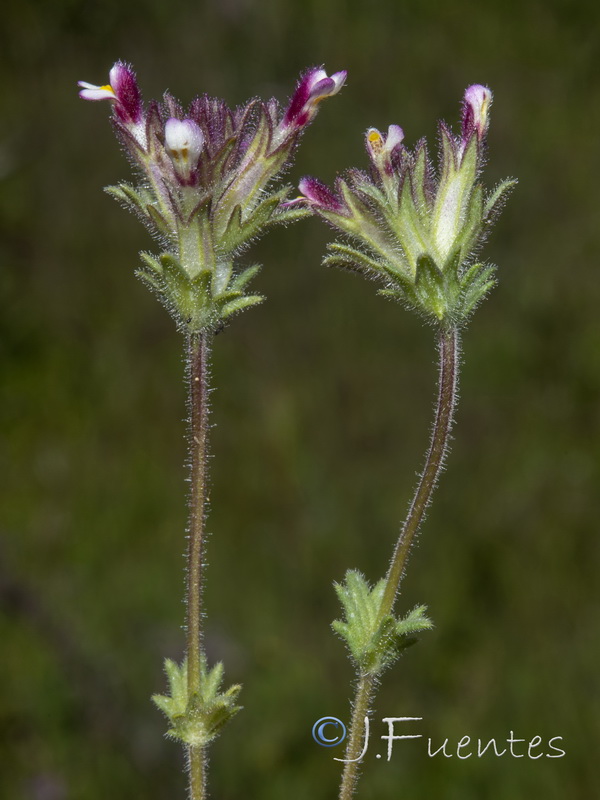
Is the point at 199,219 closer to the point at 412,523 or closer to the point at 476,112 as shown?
the point at 476,112

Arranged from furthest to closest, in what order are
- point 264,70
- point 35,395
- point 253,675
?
1. point 264,70
2. point 35,395
3. point 253,675

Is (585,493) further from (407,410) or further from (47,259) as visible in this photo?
(47,259)

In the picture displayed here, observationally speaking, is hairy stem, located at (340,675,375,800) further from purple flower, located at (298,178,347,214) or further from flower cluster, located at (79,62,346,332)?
purple flower, located at (298,178,347,214)

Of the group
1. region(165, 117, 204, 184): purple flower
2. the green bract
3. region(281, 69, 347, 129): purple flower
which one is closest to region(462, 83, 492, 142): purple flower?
region(281, 69, 347, 129): purple flower

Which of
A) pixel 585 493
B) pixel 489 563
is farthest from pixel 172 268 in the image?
pixel 585 493

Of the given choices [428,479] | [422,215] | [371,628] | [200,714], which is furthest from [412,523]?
[422,215]

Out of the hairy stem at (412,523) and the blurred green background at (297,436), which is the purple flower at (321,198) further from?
the blurred green background at (297,436)
